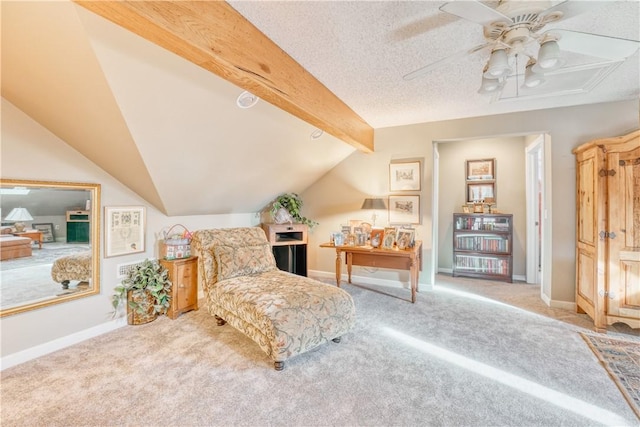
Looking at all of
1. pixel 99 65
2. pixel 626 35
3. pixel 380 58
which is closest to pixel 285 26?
pixel 380 58

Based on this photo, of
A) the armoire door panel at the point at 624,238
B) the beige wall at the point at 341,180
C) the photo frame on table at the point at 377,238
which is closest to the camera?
the beige wall at the point at 341,180

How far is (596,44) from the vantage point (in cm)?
157

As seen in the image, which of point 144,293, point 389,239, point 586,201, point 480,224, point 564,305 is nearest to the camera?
point 144,293

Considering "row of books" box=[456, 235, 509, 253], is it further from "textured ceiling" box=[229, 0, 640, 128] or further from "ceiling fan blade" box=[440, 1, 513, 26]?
"ceiling fan blade" box=[440, 1, 513, 26]

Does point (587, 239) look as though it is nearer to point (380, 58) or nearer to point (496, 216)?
point (496, 216)

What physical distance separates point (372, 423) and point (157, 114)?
101 inches

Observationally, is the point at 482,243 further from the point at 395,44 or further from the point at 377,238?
the point at 395,44

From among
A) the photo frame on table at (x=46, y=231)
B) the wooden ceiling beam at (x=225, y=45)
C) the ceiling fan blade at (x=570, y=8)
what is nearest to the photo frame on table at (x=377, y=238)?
the wooden ceiling beam at (x=225, y=45)

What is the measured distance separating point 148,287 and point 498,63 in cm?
358

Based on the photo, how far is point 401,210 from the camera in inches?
163

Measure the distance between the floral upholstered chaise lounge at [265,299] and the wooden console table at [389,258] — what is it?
3.76 ft

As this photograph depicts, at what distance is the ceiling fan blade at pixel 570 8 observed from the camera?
1256 mm

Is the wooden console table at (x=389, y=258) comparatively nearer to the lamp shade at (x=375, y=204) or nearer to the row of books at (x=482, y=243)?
the lamp shade at (x=375, y=204)

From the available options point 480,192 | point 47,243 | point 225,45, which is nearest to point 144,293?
point 47,243
